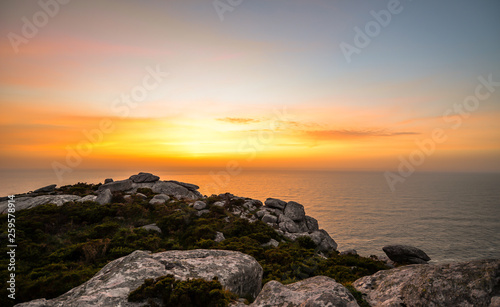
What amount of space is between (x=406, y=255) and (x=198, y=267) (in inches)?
693

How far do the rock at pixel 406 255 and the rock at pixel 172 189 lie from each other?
2754 centimetres

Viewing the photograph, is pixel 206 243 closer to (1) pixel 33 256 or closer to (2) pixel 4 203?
(1) pixel 33 256

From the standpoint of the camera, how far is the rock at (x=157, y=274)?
21.0 ft

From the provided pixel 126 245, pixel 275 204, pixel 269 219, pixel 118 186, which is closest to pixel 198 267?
pixel 126 245

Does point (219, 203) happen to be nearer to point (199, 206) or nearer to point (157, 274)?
point (199, 206)

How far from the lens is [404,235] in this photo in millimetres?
41750

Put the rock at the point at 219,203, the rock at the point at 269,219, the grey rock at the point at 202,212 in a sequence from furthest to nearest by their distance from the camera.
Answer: the rock at the point at 219,203 → the rock at the point at 269,219 → the grey rock at the point at 202,212

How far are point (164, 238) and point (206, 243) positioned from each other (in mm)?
4785

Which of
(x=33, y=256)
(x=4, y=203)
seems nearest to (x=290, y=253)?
(x=33, y=256)

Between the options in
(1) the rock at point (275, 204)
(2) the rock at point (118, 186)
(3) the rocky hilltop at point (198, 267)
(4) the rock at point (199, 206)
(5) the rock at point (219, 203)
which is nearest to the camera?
(3) the rocky hilltop at point (198, 267)

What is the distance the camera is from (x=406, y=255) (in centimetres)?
1766

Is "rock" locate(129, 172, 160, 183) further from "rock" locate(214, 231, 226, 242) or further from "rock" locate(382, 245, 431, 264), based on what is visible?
"rock" locate(382, 245, 431, 264)

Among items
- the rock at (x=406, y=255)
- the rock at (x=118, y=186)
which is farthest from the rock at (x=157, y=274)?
the rock at (x=118, y=186)

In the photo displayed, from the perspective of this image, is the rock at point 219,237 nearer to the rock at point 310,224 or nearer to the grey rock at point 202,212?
the grey rock at point 202,212
